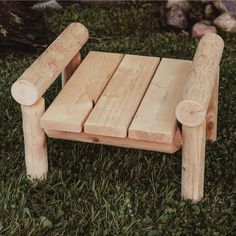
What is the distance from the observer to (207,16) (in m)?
5.95

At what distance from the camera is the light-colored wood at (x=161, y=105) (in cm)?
332

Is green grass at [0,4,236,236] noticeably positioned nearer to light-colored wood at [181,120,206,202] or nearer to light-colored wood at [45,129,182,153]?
light-colored wood at [181,120,206,202]

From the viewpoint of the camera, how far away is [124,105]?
3615 millimetres

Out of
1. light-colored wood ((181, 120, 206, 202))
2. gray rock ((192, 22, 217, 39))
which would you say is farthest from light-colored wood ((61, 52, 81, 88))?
gray rock ((192, 22, 217, 39))

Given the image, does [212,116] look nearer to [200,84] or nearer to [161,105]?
[161,105]

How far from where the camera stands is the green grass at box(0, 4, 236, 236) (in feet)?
11.5

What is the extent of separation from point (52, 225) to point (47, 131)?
489mm

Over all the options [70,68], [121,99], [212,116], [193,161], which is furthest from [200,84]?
[70,68]

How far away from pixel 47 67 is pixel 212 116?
1070 millimetres

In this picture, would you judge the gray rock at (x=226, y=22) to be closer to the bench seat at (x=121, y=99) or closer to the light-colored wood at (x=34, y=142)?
the bench seat at (x=121, y=99)

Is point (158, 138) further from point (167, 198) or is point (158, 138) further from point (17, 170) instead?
point (17, 170)

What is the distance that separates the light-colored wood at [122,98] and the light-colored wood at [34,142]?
0.28m

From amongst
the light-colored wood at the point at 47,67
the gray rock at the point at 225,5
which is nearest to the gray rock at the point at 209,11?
the gray rock at the point at 225,5

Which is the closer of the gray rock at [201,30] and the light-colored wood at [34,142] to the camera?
the light-colored wood at [34,142]
